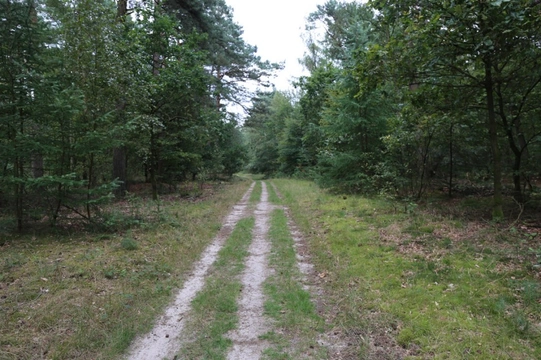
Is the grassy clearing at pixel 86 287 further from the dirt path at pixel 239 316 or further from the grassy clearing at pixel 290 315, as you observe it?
the grassy clearing at pixel 290 315

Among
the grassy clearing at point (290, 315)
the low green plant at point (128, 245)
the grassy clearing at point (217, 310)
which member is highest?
the low green plant at point (128, 245)

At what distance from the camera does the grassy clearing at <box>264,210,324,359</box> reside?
3352mm

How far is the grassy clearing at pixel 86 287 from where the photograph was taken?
3.51m

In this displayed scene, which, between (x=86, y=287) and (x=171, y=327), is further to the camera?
(x=86, y=287)

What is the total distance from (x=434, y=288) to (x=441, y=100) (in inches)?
236

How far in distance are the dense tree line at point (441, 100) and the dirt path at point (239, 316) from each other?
5.13 meters

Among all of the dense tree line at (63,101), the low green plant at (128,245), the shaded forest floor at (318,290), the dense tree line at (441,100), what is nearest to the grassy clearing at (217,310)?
the shaded forest floor at (318,290)

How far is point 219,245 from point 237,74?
19.6 m

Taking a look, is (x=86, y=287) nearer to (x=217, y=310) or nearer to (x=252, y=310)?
(x=217, y=310)

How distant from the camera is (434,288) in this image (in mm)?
4406

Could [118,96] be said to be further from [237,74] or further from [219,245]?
[237,74]

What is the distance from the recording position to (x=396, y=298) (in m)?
4.32

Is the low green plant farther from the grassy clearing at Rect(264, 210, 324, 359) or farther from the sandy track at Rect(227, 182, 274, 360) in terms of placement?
the grassy clearing at Rect(264, 210, 324, 359)

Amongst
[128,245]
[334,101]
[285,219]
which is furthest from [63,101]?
[334,101]
